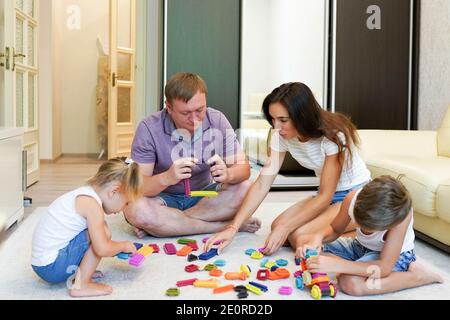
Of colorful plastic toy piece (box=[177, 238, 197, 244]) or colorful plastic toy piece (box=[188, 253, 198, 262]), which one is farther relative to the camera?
colorful plastic toy piece (box=[177, 238, 197, 244])

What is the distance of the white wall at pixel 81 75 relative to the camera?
273 inches

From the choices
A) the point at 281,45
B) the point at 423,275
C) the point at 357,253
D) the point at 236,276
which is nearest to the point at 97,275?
the point at 236,276

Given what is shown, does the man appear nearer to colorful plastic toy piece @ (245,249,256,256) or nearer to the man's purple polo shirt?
the man's purple polo shirt

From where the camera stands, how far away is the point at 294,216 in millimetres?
2352

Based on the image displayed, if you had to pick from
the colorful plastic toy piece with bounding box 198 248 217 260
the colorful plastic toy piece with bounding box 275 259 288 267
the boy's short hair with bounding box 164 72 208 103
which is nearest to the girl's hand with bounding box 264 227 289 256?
the colorful plastic toy piece with bounding box 275 259 288 267

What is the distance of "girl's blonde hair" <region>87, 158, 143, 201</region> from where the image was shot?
5.82 feet

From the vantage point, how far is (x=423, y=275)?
6.07ft

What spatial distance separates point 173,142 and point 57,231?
2.87 feet

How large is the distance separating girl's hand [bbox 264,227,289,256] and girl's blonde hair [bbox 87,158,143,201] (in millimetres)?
718
